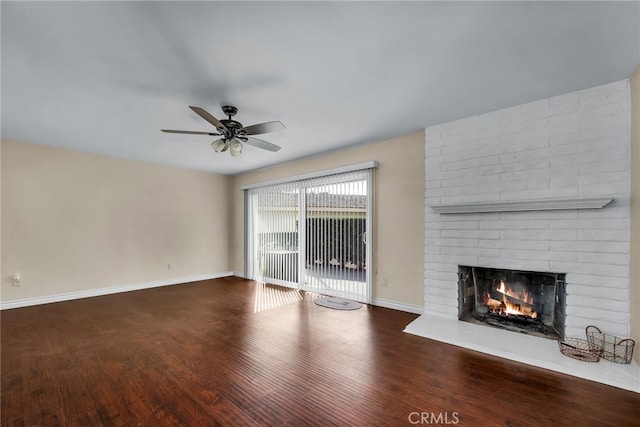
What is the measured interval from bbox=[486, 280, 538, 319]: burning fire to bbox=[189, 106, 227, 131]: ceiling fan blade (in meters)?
3.73

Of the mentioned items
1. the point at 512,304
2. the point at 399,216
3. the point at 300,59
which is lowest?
the point at 512,304

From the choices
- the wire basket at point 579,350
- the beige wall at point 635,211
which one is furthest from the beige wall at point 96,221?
the beige wall at point 635,211

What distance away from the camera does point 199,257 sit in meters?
6.26

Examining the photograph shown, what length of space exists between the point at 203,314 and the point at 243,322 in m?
0.73

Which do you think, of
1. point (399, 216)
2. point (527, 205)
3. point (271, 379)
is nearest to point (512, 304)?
point (527, 205)

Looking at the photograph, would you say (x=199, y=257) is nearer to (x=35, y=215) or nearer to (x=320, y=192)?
(x=35, y=215)

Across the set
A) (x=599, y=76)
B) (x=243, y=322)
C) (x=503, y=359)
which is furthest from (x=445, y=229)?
(x=243, y=322)

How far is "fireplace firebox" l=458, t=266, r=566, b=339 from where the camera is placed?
9.64 ft

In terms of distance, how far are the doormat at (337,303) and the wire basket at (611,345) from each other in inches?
100

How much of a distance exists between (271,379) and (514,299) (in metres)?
2.91

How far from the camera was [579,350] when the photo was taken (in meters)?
2.49

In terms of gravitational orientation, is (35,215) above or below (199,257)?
above

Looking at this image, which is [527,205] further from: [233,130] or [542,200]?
[233,130]

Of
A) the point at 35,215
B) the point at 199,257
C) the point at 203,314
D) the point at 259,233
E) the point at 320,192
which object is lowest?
the point at 203,314
